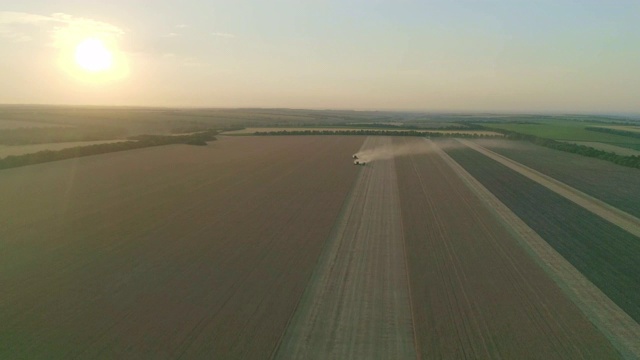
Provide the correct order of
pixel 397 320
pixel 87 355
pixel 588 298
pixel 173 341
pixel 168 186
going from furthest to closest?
pixel 168 186 < pixel 588 298 < pixel 397 320 < pixel 173 341 < pixel 87 355

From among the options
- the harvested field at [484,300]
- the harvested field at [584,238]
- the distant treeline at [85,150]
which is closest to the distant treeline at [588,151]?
the harvested field at [584,238]

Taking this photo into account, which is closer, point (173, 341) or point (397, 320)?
point (173, 341)

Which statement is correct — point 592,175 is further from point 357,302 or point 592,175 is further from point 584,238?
point 357,302

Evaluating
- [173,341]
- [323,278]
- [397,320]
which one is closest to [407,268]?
[323,278]

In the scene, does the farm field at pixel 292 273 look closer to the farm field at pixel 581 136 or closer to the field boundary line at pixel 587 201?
the field boundary line at pixel 587 201

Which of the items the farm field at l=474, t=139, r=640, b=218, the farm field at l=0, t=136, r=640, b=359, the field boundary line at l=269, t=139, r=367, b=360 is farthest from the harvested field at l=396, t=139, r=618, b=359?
the farm field at l=474, t=139, r=640, b=218

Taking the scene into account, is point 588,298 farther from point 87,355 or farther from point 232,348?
point 87,355

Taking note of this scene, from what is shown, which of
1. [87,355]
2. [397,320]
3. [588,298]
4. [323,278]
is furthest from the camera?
[323,278]
